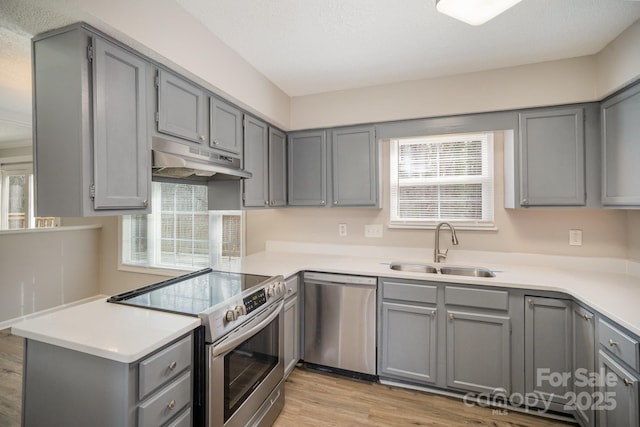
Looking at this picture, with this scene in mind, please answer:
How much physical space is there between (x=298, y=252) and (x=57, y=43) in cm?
246

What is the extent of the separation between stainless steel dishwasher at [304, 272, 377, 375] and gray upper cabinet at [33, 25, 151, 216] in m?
1.57

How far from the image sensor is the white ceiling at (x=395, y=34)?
5.52ft

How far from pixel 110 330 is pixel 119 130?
3.11 feet

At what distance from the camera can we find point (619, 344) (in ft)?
4.67

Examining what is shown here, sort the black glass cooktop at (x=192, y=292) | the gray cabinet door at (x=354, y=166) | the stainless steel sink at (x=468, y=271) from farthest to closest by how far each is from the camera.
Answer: the gray cabinet door at (x=354, y=166), the stainless steel sink at (x=468, y=271), the black glass cooktop at (x=192, y=292)

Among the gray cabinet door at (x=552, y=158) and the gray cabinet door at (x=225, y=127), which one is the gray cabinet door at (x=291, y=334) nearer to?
the gray cabinet door at (x=225, y=127)

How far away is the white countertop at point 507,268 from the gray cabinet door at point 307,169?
0.56 m

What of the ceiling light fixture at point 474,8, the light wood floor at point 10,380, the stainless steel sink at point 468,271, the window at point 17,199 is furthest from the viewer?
the window at point 17,199

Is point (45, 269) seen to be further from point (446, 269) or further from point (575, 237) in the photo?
point (575, 237)

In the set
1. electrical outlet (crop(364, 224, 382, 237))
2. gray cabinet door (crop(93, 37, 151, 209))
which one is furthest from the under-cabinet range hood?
electrical outlet (crop(364, 224, 382, 237))

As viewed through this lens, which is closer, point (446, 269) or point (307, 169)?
point (446, 269)

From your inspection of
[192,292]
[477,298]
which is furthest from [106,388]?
[477,298]

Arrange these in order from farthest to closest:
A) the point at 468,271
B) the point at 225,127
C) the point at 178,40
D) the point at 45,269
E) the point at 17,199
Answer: the point at 17,199 < the point at 45,269 < the point at 468,271 < the point at 225,127 < the point at 178,40

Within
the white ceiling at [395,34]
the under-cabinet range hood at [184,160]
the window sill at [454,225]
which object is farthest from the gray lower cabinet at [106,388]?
the window sill at [454,225]
